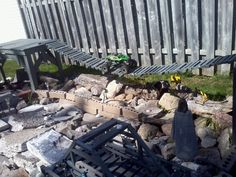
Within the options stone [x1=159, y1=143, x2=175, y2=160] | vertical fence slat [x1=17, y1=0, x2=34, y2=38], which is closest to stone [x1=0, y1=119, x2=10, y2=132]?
stone [x1=159, y1=143, x2=175, y2=160]

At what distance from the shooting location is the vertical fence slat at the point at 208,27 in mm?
5844

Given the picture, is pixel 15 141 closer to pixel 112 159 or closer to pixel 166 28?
pixel 112 159

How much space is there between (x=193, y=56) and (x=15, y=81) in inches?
170

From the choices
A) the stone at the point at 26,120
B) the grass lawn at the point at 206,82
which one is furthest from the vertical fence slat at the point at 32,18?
the stone at the point at 26,120

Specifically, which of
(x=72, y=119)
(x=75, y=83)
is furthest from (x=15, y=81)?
(x=72, y=119)

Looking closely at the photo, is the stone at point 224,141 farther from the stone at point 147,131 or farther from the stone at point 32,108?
the stone at point 32,108

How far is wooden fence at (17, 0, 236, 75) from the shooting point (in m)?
5.95

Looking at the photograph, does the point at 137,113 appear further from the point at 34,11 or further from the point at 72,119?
the point at 34,11

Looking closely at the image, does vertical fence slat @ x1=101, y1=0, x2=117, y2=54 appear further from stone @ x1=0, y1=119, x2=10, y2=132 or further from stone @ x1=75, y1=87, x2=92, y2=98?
stone @ x1=0, y1=119, x2=10, y2=132

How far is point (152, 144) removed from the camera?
170 inches

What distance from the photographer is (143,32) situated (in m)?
7.01

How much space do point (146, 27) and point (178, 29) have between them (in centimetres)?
77

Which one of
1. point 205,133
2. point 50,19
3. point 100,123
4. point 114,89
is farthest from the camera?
point 50,19

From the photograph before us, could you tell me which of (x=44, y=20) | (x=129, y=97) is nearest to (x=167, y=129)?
(x=129, y=97)
